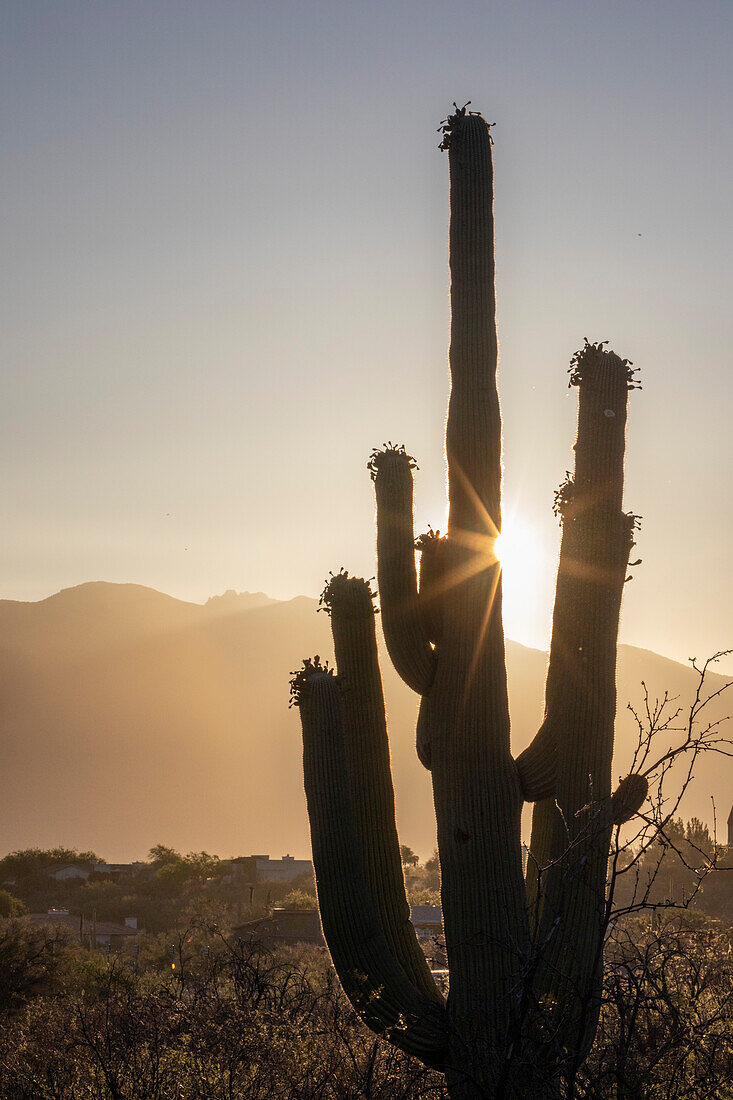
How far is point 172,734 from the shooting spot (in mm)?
142375

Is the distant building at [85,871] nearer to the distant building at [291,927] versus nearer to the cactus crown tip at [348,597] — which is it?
the distant building at [291,927]

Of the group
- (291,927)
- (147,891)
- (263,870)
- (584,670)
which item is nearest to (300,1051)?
(584,670)

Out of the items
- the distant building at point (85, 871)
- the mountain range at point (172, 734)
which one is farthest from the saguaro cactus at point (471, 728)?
the mountain range at point (172, 734)

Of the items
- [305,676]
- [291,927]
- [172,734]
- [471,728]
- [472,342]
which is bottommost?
[291,927]

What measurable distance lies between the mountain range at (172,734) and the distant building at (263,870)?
57710mm

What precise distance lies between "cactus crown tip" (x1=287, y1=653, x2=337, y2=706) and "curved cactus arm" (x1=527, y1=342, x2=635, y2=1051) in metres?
1.72

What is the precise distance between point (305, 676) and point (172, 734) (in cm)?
13839

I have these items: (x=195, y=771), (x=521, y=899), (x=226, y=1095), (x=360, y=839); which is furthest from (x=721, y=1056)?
(x=195, y=771)

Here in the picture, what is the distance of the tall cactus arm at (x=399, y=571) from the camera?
8195 mm

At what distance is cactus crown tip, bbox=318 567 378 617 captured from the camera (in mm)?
8828

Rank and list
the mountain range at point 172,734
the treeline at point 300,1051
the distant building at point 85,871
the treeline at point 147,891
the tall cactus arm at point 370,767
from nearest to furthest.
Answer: the treeline at point 300,1051 < the tall cactus arm at point 370,767 < the treeline at point 147,891 < the distant building at point 85,871 < the mountain range at point 172,734

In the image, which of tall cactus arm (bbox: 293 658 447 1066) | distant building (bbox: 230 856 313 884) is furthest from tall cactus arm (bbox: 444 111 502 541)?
distant building (bbox: 230 856 313 884)

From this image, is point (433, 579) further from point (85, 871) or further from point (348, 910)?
point (85, 871)

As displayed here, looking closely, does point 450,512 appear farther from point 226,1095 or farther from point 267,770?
point 267,770
